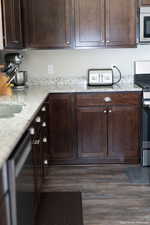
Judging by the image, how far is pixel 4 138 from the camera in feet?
5.66

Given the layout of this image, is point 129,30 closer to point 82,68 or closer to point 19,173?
point 82,68

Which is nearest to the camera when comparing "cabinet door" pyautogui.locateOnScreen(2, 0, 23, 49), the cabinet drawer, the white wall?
"cabinet door" pyautogui.locateOnScreen(2, 0, 23, 49)

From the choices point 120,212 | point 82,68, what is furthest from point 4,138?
point 82,68

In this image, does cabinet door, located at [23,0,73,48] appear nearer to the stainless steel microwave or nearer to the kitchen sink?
Result: the stainless steel microwave

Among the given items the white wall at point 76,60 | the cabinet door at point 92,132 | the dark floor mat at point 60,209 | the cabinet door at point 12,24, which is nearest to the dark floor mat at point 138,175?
the cabinet door at point 92,132

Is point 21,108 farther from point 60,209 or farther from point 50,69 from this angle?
point 50,69

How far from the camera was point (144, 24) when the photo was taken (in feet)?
12.5

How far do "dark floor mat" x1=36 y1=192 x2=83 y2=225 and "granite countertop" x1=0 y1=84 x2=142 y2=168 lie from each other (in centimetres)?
88

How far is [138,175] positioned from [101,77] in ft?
4.22

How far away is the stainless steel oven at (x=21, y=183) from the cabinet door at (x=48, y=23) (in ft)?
6.93

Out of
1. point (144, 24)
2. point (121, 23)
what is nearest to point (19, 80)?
point (121, 23)

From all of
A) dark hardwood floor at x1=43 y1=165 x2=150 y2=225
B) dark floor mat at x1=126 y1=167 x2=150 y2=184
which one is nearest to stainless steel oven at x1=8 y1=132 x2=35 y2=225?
dark hardwood floor at x1=43 y1=165 x2=150 y2=225

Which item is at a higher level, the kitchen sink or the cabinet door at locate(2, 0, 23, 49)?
the cabinet door at locate(2, 0, 23, 49)

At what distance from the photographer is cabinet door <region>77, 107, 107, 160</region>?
12.5 ft
